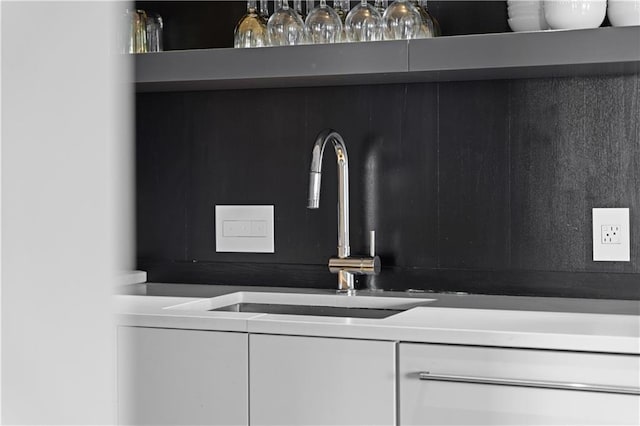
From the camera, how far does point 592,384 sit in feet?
5.25

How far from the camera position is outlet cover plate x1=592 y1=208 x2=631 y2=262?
2090 millimetres

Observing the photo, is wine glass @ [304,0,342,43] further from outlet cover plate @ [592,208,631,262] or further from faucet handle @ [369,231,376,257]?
outlet cover plate @ [592,208,631,262]

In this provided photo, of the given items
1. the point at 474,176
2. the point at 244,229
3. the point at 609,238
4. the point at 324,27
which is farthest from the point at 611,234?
the point at 244,229

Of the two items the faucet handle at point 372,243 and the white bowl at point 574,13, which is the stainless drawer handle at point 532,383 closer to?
the faucet handle at point 372,243

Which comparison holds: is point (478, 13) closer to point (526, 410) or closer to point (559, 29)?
point (559, 29)

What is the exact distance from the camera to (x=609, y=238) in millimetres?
2104

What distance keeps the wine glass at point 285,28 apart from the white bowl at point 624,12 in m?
0.74

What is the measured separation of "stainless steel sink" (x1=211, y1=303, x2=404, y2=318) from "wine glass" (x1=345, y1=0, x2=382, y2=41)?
0.67 meters

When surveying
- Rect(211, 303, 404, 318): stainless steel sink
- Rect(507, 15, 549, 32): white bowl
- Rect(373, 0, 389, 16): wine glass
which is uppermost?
Rect(373, 0, 389, 16): wine glass

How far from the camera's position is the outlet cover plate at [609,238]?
209cm

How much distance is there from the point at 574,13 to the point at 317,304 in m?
0.93

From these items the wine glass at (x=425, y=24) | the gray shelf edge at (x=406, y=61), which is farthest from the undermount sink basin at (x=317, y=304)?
the wine glass at (x=425, y=24)

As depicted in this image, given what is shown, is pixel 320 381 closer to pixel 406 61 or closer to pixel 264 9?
pixel 406 61

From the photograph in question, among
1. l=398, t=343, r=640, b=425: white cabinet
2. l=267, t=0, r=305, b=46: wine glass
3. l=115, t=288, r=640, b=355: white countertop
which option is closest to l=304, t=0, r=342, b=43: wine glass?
l=267, t=0, r=305, b=46: wine glass
